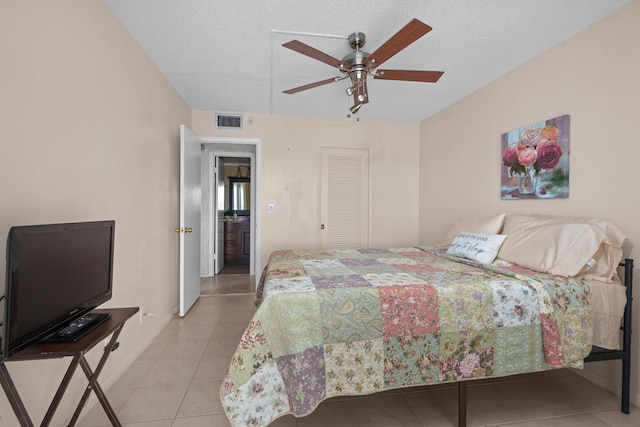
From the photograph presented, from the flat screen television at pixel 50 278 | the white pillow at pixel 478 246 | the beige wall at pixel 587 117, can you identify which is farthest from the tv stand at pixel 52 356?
the beige wall at pixel 587 117

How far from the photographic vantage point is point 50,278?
3.48 feet

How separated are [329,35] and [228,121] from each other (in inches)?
82.9

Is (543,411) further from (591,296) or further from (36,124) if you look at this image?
(36,124)

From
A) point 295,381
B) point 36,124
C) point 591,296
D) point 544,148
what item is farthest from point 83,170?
point 544,148

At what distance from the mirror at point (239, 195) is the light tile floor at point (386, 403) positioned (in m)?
4.26

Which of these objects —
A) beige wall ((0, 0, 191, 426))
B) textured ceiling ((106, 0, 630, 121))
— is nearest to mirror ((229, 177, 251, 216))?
textured ceiling ((106, 0, 630, 121))

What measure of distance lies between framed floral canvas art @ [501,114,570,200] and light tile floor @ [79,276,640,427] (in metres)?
1.36

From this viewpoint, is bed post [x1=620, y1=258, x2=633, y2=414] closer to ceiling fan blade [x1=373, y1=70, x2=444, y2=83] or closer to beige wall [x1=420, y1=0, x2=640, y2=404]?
beige wall [x1=420, y1=0, x2=640, y2=404]

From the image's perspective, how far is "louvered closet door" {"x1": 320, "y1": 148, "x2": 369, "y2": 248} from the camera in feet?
13.0

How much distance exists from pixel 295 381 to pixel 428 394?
3.45 ft

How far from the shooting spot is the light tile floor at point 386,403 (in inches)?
61.2

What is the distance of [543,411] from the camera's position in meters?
1.64

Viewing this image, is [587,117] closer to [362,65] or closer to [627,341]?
[627,341]

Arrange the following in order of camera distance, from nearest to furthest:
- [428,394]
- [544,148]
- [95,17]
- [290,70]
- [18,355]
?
[18,355], [95,17], [428,394], [544,148], [290,70]
